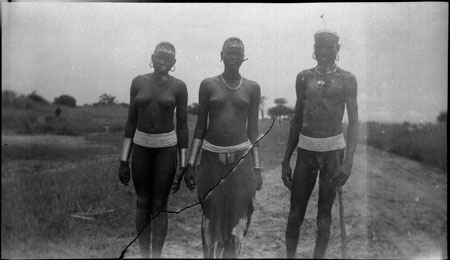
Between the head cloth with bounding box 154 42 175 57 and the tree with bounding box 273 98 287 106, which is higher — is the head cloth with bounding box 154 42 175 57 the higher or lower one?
the higher one

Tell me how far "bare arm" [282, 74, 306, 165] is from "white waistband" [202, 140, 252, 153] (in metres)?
0.31

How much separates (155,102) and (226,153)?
667 millimetres

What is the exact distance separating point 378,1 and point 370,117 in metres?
0.95

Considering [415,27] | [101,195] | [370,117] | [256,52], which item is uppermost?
[415,27]

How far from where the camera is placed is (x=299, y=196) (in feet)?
12.3

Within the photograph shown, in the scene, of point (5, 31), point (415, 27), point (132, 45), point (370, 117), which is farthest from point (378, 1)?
point (5, 31)

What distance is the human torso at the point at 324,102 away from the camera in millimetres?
3656

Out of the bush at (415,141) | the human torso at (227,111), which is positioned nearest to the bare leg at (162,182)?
the human torso at (227,111)

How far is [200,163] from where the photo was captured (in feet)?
12.1

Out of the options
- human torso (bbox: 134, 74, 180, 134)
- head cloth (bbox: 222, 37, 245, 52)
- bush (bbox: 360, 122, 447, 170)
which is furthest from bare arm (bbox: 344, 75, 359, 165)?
human torso (bbox: 134, 74, 180, 134)

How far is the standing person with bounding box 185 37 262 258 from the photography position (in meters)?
3.65

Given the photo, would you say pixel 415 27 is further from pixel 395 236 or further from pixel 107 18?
pixel 107 18

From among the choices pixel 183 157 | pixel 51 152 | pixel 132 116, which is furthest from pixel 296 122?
pixel 51 152

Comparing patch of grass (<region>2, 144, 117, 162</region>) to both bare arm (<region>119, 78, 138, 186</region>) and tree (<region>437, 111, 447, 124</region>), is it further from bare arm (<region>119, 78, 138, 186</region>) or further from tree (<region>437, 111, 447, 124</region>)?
tree (<region>437, 111, 447, 124</region>)
